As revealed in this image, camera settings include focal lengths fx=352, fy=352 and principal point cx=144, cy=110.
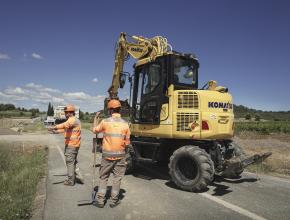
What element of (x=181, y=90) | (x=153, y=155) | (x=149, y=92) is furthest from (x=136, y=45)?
(x=153, y=155)

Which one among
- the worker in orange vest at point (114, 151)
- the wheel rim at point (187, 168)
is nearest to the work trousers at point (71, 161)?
the worker in orange vest at point (114, 151)

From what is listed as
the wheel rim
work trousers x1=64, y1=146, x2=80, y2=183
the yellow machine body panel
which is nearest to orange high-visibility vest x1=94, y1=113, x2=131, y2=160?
work trousers x1=64, y1=146, x2=80, y2=183

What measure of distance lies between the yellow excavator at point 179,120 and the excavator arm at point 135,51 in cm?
3

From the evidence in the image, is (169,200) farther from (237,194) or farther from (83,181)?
(83,181)

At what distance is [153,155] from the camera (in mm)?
9367

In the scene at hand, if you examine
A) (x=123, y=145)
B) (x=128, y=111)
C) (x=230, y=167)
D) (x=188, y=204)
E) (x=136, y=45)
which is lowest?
(x=188, y=204)

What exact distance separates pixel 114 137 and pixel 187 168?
2.45 metres

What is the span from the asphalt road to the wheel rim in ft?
1.39

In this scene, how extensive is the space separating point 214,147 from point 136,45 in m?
4.27

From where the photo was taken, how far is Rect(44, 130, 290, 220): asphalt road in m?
6.12

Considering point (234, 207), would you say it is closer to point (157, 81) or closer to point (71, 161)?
point (71, 161)

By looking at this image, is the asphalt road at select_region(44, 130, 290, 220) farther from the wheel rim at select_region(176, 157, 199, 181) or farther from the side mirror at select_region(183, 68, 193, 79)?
the side mirror at select_region(183, 68, 193, 79)

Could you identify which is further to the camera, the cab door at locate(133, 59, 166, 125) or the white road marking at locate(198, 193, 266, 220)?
the cab door at locate(133, 59, 166, 125)

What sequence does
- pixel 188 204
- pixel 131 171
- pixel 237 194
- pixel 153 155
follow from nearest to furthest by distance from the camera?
pixel 188 204 < pixel 237 194 < pixel 153 155 < pixel 131 171
